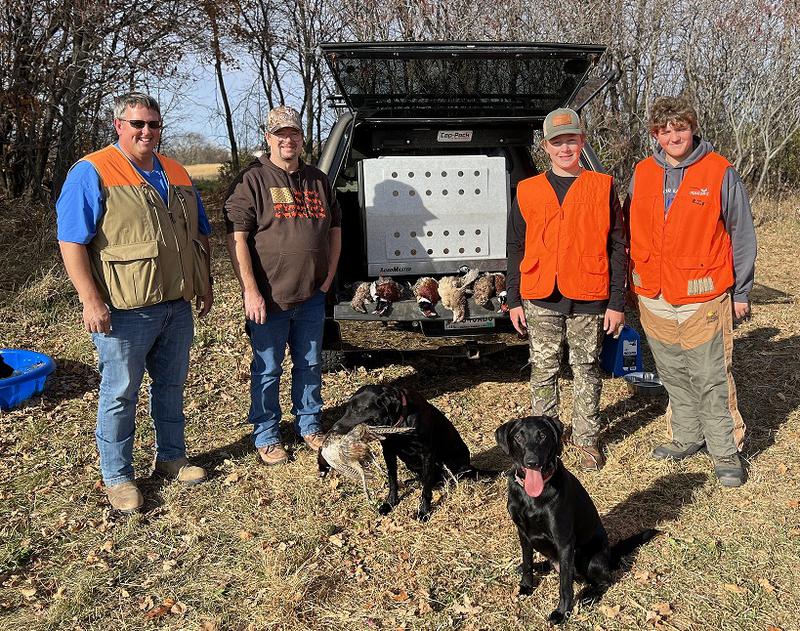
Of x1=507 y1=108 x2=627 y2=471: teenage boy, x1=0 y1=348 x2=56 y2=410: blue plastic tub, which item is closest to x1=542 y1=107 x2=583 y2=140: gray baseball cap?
x1=507 y1=108 x2=627 y2=471: teenage boy

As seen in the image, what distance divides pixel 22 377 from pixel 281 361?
2.11 metres

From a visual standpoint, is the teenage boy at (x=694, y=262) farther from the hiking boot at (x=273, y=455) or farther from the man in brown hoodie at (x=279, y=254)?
the hiking boot at (x=273, y=455)

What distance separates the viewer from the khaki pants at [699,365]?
153 inches

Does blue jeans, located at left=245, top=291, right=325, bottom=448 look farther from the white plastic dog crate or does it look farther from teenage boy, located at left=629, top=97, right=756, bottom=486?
teenage boy, located at left=629, top=97, right=756, bottom=486

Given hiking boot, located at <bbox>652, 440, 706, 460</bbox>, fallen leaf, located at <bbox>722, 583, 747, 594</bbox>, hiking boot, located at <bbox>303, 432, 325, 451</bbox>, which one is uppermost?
hiking boot, located at <bbox>303, 432, 325, 451</bbox>

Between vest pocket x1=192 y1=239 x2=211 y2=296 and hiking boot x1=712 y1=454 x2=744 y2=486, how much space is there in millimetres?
3091

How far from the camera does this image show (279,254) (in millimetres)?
3971

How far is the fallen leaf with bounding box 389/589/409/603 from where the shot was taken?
3.05 metres

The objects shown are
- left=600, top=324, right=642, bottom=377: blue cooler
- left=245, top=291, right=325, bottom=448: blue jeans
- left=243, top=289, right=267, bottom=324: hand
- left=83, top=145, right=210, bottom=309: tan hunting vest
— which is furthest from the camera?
left=600, top=324, right=642, bottom=377: blue cooler

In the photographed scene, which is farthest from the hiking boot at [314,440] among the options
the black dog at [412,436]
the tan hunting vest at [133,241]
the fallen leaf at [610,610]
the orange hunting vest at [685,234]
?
the orange hunting vest at [685,234]

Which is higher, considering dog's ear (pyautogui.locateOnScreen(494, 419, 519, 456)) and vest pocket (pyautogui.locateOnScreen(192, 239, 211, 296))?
vest pocket (pyautogui.locateOnScreen(192, 239, 211, 296))

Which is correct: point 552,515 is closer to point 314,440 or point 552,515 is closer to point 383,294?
point 314,440

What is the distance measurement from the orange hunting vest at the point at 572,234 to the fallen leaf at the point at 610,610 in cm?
157

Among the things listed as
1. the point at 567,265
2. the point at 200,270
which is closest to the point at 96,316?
the point at 200,270
